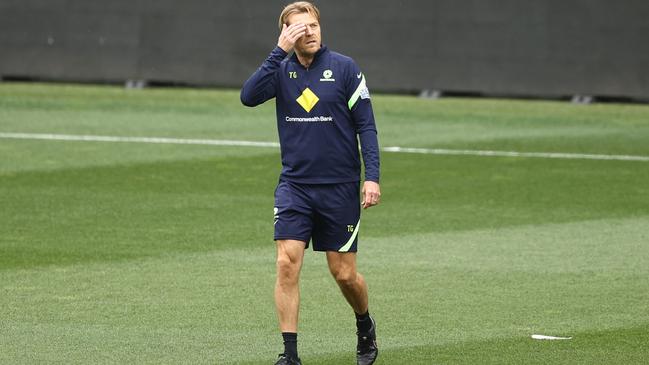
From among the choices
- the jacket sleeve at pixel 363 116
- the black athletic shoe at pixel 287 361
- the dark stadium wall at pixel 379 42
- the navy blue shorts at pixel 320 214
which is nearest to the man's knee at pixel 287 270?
the navy blue shorts at pixel 320 214

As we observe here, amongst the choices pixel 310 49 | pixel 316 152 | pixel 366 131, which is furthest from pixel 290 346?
pixel 310 49

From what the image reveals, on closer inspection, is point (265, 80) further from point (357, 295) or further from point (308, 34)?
point (357, 295)

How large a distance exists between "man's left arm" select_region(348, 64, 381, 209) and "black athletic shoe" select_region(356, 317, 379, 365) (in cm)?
76

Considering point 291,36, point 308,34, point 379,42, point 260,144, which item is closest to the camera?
point 291,36

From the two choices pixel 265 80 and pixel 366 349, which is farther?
pixel 366 349

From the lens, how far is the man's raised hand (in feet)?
28.6

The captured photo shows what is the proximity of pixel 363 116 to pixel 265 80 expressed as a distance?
585mm

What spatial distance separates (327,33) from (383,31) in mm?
1091

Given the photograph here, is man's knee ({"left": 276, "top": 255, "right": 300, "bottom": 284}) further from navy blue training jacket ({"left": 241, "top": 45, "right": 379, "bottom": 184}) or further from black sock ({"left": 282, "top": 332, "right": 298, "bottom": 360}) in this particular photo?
navy blue training jacket ({"left": 241, "top": 45, "right": 379, "bottom": 184})

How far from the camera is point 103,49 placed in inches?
1270

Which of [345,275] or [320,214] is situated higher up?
[320,214]

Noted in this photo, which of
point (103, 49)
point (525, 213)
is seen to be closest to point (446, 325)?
point (525, 213)

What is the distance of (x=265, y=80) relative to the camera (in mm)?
8945

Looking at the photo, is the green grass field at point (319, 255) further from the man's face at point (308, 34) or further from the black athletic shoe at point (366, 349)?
the man's face at point (308, 34)
